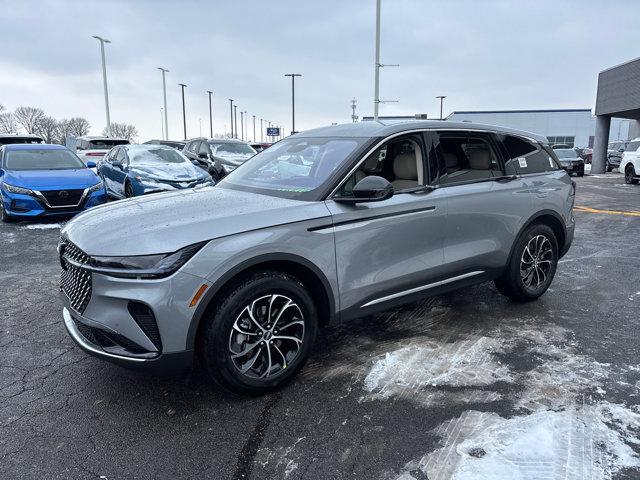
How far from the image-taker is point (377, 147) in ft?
12.2

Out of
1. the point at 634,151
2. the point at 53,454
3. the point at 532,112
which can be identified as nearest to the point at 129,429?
the point at 53,454

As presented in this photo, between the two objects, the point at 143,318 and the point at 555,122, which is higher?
the point at 555,122

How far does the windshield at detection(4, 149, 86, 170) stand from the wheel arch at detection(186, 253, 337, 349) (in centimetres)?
864

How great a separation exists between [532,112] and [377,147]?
69.0m

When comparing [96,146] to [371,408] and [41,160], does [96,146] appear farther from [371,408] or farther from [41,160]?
[371,408]

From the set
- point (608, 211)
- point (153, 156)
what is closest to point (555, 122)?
point (608, 211)

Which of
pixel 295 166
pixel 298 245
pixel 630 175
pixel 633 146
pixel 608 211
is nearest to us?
pixel 298 245

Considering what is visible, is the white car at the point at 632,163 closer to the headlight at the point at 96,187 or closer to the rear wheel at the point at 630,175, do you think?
the rear wheel at the point at 630,175

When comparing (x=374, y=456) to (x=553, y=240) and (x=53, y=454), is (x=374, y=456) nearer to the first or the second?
(x=53, y=454)

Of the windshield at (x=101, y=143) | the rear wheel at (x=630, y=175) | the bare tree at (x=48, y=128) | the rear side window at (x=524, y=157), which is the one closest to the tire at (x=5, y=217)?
the rear side window at (x=524, y=157)

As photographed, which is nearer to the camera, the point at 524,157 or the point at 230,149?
the point at 524,157

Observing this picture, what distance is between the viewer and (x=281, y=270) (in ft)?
10.3

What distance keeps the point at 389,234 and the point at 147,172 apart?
8.37m

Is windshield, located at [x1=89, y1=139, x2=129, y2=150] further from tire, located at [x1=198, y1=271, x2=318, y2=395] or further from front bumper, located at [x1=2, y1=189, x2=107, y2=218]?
tire, located at [x1=198, y1=271, x2=318, y2=395]
